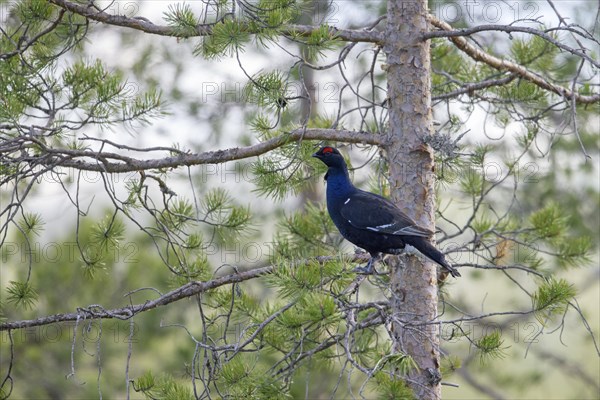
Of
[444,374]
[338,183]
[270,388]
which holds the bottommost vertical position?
[270,388]

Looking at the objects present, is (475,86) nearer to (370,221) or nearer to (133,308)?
(370,221)

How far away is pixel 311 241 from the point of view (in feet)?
16.2

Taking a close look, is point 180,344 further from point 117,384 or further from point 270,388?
point 270,388

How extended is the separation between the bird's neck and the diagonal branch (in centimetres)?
54

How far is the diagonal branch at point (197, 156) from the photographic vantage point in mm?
3568

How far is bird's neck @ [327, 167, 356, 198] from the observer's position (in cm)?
447

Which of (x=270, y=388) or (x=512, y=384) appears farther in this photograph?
(x=512, y=384)

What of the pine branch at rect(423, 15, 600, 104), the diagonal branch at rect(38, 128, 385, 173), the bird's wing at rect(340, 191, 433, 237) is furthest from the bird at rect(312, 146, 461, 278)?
the pine branch at rect(423, 15, 600, 104)

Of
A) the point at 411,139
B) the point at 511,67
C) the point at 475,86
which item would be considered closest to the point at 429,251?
the point at 411,139

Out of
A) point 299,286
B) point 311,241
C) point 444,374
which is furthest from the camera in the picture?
point 311,241

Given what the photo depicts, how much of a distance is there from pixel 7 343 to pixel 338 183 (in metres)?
4.91

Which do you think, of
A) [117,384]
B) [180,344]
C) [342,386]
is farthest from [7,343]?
[342,386]

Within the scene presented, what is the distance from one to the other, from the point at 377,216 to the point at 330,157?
51 centimetres

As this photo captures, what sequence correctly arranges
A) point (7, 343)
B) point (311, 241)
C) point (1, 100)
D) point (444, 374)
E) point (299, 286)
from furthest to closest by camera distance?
1. point (7, 343)
2. point (311, 241)
3. point (444, 374)
4. point (1, 100)
5. point (299, 286)
